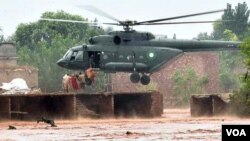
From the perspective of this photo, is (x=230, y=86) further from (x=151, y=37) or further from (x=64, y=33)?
(x=151, y=37)

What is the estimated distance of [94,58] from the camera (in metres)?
44.5

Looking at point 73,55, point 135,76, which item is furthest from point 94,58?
point 135,76

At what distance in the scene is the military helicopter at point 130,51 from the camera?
146 feet

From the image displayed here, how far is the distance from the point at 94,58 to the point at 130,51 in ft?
6.70

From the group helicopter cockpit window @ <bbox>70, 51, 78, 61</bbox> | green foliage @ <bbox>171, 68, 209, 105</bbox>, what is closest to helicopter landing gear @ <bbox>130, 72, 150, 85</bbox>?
helicopter cockpit window @ <bbox>70, 51, 78, 61</bbox>

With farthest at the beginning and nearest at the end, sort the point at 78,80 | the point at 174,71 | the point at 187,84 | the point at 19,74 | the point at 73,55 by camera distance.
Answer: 1. the point at 174,71
2. the point at 187,84
3. the point at 19,74
4. the point at 73,55
5. the point at 78,80

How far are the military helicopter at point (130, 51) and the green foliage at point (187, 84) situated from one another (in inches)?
1233

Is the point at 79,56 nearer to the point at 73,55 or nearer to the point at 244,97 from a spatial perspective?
the point at 73,55

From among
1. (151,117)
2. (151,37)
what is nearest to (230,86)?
(151,37)

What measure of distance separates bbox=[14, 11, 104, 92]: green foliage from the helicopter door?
53.2 m

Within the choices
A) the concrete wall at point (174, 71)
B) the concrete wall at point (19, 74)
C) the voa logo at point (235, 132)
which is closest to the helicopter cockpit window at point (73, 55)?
the voa logo at point (235, 132)

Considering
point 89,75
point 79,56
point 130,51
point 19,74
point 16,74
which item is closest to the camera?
point 89,75

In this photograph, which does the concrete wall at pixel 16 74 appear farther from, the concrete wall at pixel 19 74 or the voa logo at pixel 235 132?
the voa logo at pixel 235 132

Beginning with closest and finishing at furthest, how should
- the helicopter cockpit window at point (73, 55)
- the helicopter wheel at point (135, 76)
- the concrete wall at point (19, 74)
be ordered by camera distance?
the helicopter wheel at point (135, 76) < the helicopter cockpit window at point (73, 55) < the concrete wall at point (19, 74)
